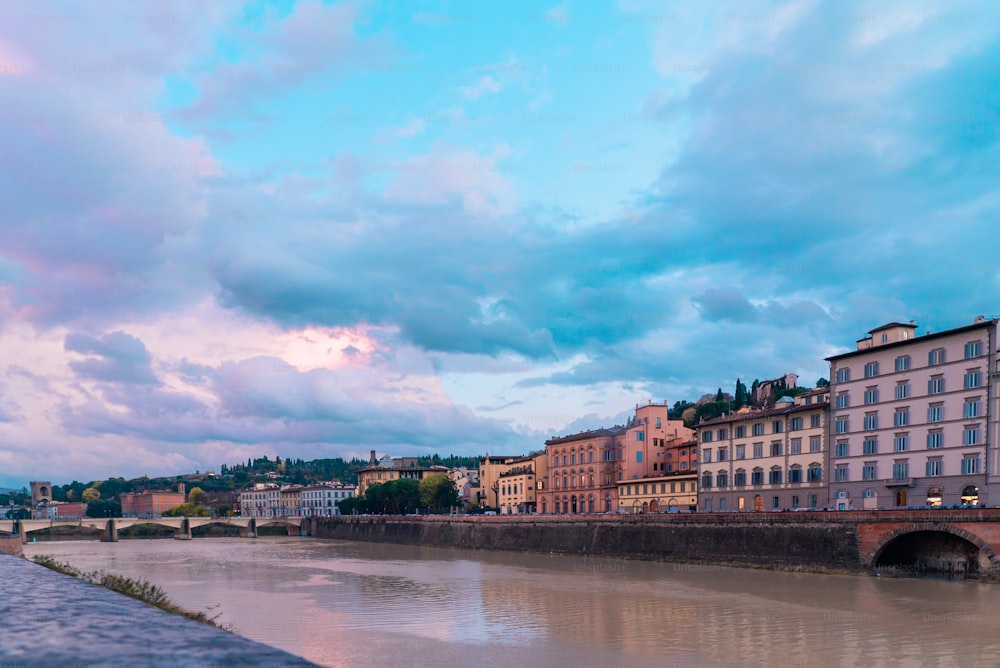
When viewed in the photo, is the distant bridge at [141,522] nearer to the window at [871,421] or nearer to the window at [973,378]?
the window at [871,421]

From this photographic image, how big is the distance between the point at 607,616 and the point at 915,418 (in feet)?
102

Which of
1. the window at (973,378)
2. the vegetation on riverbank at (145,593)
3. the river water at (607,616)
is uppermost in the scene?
the window at (973,378)

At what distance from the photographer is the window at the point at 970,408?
51.6 m

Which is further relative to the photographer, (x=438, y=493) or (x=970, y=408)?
(x=438, y=493)

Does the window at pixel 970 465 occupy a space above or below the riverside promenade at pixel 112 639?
below

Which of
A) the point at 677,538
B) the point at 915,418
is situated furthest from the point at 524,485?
the point at 915,418

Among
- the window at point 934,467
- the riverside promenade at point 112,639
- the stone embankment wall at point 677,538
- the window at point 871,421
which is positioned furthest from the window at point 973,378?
the riverside promenade at point 112,639

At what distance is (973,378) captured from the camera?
2052 inches

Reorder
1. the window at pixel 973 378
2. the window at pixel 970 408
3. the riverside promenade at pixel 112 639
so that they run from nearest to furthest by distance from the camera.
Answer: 1. the riverside promenade at pixel 112 639
2. the window at pixel 970 408
3. the window at pixel 973 378

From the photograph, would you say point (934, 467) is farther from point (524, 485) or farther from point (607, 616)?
point (524, 485)

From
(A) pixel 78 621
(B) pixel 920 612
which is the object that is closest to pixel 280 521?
(B) pixel 920 612

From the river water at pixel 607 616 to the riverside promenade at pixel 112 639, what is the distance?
573 mm

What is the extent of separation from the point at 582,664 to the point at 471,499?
405 feet

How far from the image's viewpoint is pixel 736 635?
1219 inches
